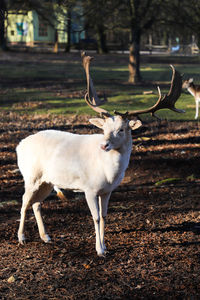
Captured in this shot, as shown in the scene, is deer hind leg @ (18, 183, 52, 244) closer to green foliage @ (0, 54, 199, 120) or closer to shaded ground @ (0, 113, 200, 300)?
shaded ground @ (0, 113, 200, 300)

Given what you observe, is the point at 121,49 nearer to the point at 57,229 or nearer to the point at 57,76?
the point at 57,76

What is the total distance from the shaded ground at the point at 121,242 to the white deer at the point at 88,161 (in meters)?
0.35

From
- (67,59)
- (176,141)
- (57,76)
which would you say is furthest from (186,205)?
(67,59)

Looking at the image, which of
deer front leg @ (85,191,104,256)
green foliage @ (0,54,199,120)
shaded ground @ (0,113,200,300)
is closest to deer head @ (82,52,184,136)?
deer front leg @ (85,191,104,256)

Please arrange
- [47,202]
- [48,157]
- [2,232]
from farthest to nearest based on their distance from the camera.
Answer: [47,202] < [2,232] < [48,157]

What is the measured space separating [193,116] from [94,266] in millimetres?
11542

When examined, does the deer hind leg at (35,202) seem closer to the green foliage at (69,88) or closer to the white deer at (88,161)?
the white deer at (88,161)

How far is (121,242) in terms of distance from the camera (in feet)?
21.3

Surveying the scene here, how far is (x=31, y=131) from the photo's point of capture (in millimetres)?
13523

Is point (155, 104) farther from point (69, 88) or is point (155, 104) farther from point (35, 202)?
point (69, 88)

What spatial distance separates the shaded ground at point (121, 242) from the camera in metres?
5.25

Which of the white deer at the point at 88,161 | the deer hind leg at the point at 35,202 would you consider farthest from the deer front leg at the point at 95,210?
the deer hind leg at the point at 35,202

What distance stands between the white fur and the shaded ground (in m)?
0.36

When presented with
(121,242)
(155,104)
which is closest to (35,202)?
(121,242)
